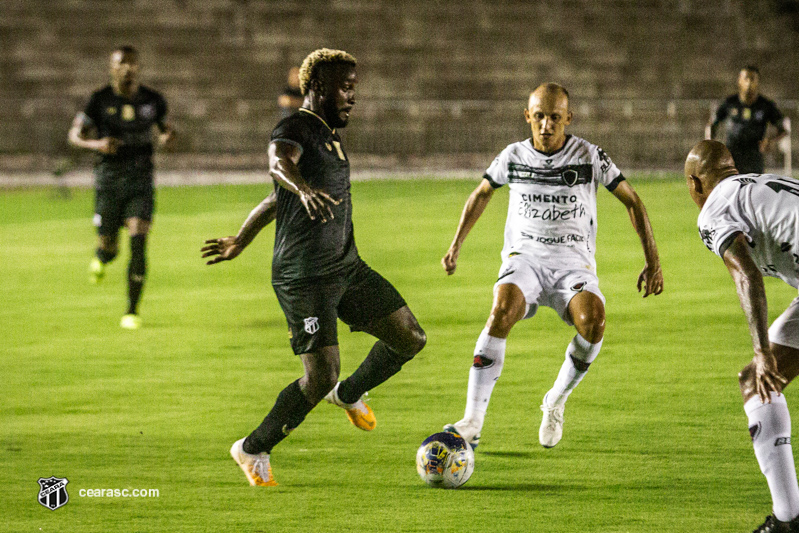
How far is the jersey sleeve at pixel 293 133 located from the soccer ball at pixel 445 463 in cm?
154

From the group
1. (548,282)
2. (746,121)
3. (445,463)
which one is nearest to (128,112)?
(548,282)

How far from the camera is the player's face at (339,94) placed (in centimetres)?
567

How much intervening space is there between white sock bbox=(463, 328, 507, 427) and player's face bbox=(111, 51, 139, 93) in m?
5.46

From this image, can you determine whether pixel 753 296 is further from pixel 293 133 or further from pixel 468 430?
pixel 293 133

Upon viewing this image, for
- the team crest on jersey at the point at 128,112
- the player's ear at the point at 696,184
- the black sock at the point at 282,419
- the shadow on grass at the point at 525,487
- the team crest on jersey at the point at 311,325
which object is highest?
the player's ear at the point at 696,184

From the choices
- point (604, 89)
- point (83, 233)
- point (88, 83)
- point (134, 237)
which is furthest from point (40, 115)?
point (134, 237)

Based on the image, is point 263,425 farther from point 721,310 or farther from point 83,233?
point 83,233

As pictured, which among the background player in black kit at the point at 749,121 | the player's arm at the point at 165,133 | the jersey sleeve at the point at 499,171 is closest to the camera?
the jersey sleeve at the point at 499,171

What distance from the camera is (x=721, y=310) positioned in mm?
10664

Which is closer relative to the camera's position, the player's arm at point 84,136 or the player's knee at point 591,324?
the player's knee at point 591,324

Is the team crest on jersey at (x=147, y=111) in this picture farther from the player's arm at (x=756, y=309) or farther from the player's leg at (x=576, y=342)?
the player's arm at (x=756, y=309)

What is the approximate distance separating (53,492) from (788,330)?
3.38 meters

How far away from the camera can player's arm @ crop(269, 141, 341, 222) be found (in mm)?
5211

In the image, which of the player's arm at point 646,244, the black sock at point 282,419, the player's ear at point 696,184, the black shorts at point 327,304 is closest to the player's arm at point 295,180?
the black shorts at point 327,304
